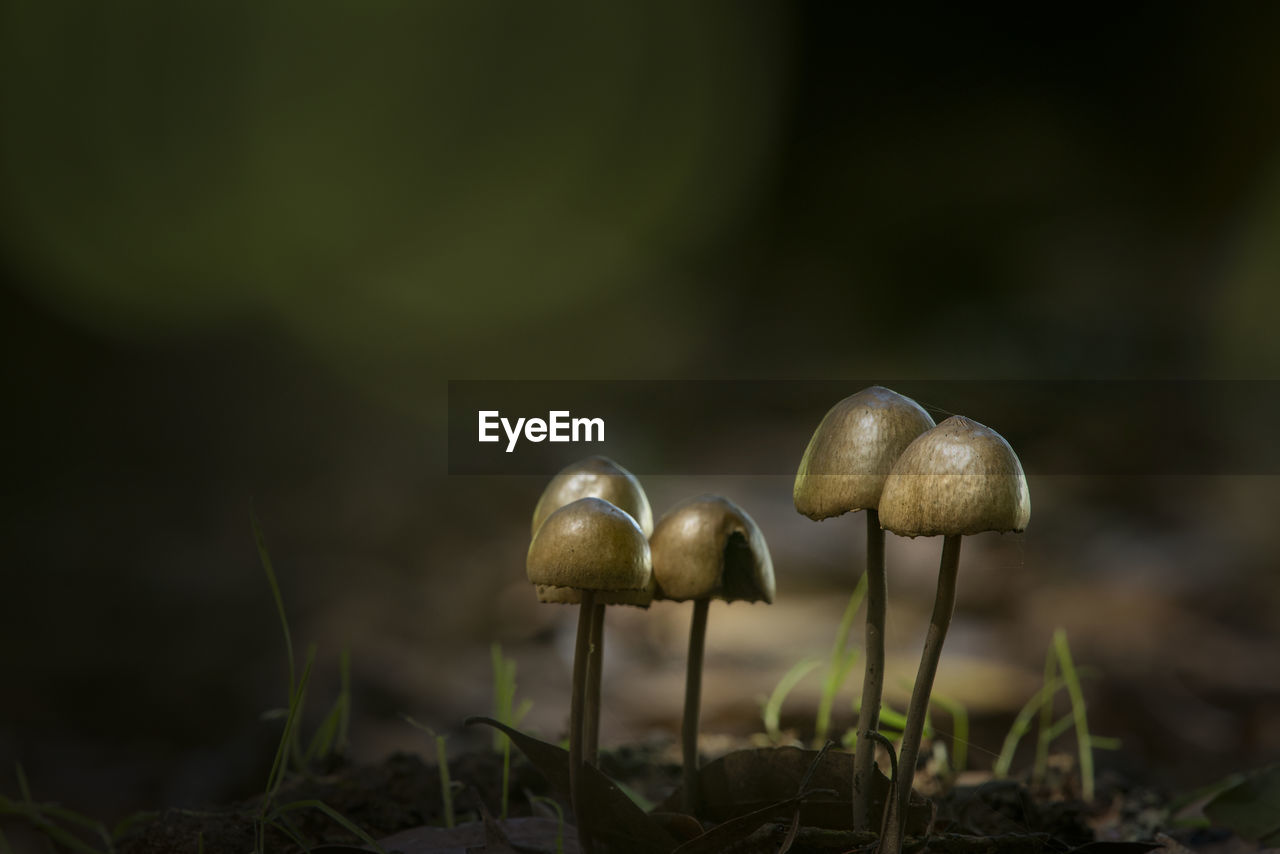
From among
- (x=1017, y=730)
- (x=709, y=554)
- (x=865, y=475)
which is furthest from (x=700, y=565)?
(x=1017, y=730)

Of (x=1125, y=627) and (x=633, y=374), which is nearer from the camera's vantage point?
(x=1125, y=627)

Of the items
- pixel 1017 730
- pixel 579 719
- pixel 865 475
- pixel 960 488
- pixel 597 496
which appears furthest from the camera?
pixel 1017 730

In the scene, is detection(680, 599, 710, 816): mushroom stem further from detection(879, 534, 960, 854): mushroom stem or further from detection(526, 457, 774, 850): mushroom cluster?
detection(879, 534, 960, 854): mushroom stem

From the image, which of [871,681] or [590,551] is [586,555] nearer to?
[590,551]

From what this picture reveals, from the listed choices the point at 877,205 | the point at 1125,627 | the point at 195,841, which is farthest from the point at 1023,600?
the point at 195,841

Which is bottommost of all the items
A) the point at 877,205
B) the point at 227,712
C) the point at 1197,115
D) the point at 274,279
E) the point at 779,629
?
the point at 227,712

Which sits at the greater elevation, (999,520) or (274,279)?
(274,279)

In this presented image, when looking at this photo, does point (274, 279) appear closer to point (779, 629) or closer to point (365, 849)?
point (779, 629)
